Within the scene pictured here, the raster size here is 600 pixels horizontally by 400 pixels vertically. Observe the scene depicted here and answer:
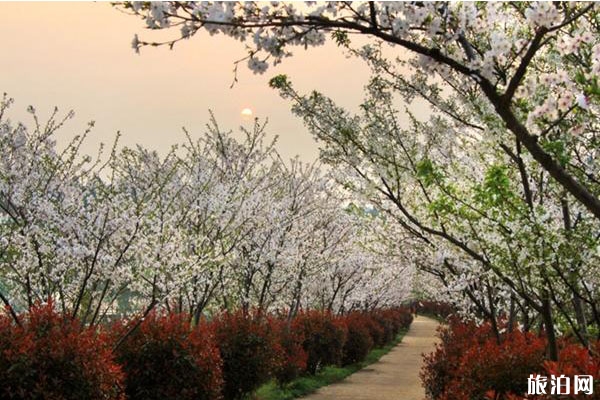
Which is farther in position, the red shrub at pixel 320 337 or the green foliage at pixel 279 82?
the red shrub at pixel 320 337

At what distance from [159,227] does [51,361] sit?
3.24m

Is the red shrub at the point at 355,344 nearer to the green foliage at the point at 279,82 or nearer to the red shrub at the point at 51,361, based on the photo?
the red shrub at the point at 51,361

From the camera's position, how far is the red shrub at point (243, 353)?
37.9ft

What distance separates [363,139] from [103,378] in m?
3.90

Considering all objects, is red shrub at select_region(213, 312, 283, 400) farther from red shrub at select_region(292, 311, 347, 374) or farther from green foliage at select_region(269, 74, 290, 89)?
green foliage at select_region(269, 74, 290, 89)

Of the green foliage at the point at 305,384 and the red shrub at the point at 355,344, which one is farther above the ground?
the red shrub at the point at 355,344

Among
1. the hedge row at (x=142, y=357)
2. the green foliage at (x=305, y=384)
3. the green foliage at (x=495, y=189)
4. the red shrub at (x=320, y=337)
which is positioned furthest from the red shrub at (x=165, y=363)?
the red shrub at (x=320, y=337)

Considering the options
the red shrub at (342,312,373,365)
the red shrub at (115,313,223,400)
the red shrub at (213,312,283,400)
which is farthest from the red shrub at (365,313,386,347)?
the red shrub at (115,313,223,400)

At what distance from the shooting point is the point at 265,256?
Answer: 47.8ft

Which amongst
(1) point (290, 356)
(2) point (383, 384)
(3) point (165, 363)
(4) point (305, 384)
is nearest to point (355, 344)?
(2) point (383, 384)

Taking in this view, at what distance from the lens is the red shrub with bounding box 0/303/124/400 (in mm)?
6289

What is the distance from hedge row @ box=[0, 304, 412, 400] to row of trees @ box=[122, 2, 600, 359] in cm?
353

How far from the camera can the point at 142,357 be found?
29.3 feet

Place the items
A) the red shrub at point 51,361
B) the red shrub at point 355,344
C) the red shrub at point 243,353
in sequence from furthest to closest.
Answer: the red shrub at point 355,344 < the red shrub at point 243,353 < the red shrub at point 51,361
